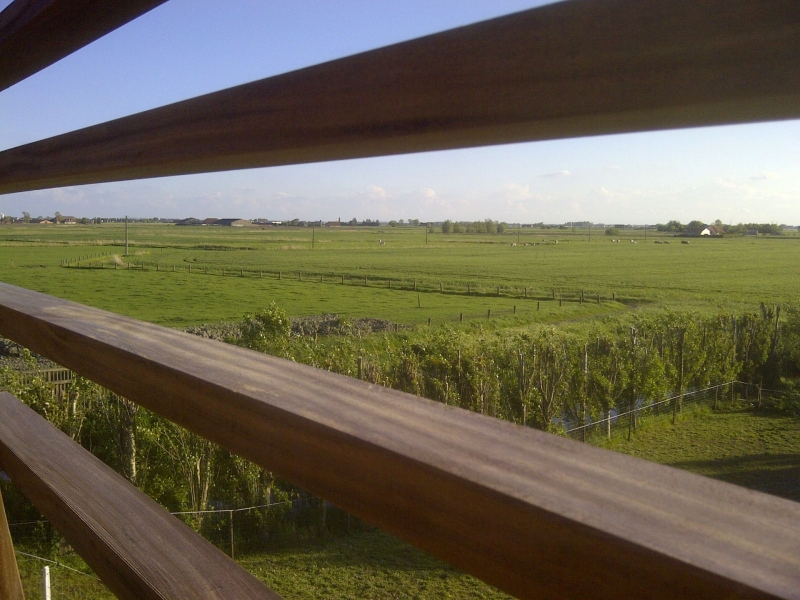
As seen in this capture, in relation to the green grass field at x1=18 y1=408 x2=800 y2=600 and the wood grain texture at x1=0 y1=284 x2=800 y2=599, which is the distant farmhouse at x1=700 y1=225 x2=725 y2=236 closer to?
the green grass field at x1=18 y1=408 x2=800 y2=600

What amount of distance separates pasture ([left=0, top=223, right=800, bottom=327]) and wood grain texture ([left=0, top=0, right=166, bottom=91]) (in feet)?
36.1

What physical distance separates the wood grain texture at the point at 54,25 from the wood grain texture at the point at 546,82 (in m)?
0.23

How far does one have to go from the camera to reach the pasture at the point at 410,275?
594 inches

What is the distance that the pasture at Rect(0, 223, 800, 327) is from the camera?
15078 millimetres

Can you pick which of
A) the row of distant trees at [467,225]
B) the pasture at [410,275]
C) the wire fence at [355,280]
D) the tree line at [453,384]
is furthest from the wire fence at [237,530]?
the wire fence at [355,280]

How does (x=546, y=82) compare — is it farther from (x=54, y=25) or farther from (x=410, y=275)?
(x=410, y=275)

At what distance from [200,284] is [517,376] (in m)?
20.2

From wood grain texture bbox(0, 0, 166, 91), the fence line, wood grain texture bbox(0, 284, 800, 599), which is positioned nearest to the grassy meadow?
the fence line

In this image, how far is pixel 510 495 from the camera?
8.6 inches

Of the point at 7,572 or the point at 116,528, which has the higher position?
the point at 116,528

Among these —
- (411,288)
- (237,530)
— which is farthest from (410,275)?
(237,530)

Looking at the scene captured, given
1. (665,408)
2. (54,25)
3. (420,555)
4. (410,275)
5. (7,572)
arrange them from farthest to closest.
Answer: (410,275)
(665,408)
(420,555)
(7,572)
(54,25)

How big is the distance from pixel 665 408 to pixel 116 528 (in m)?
8.84

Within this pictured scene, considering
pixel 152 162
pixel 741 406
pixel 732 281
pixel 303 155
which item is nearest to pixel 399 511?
pixel 303 155
